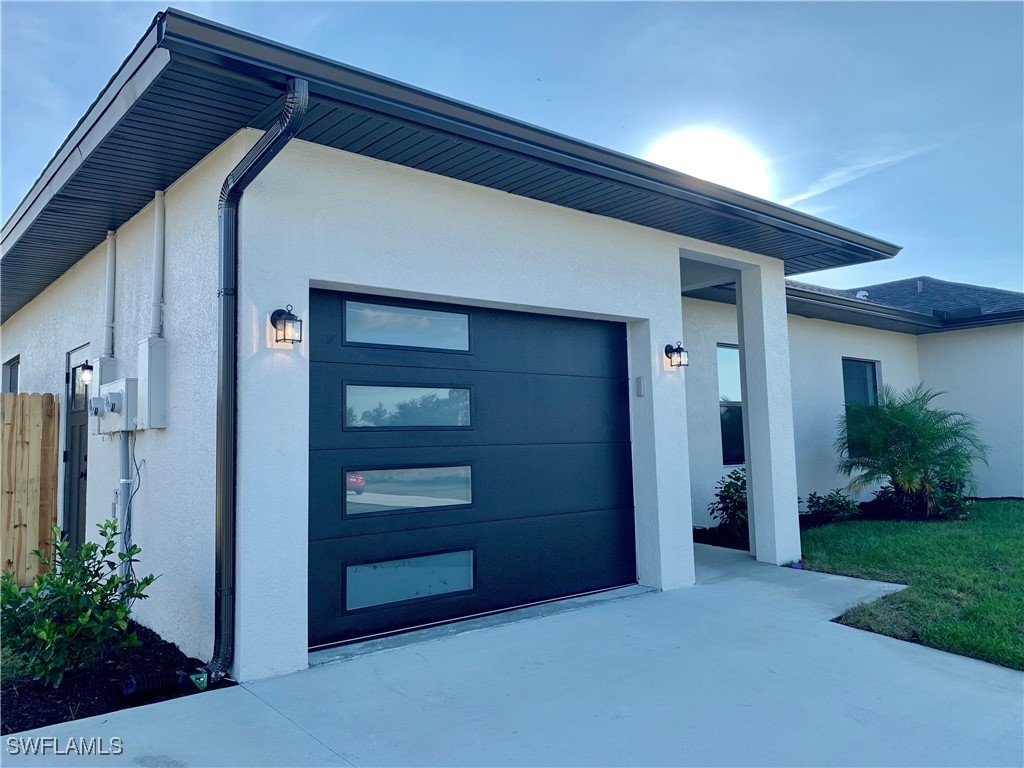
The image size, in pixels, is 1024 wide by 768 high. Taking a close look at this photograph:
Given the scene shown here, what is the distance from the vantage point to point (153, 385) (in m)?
4.96

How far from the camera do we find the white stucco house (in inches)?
162

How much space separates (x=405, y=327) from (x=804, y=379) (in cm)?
817

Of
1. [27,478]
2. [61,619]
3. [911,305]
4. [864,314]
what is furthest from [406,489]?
[911,305]

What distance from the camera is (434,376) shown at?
5.29 metres

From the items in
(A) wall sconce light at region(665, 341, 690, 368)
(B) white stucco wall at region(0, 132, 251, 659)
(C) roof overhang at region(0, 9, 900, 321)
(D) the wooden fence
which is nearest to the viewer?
(C) roof overhang at region(0, 9, 900, 321)

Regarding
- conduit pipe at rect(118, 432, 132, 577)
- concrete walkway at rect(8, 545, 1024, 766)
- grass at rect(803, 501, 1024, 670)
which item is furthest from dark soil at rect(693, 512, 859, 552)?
conduit pipe at rect(118, 432, 132, 577)

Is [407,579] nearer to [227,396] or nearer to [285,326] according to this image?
[227,396]

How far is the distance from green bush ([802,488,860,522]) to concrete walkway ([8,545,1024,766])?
5620 millimetres

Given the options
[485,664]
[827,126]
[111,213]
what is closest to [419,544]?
[485,664]

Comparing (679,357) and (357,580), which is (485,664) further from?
(679,357)

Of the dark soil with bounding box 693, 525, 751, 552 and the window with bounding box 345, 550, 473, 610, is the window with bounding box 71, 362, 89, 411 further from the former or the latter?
the dark soil with bounding box 693, 525, 751, 552

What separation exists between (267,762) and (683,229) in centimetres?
559

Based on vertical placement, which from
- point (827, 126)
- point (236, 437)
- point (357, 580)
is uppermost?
point (827, 126)

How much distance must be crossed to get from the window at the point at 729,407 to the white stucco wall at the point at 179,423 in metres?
7.44
